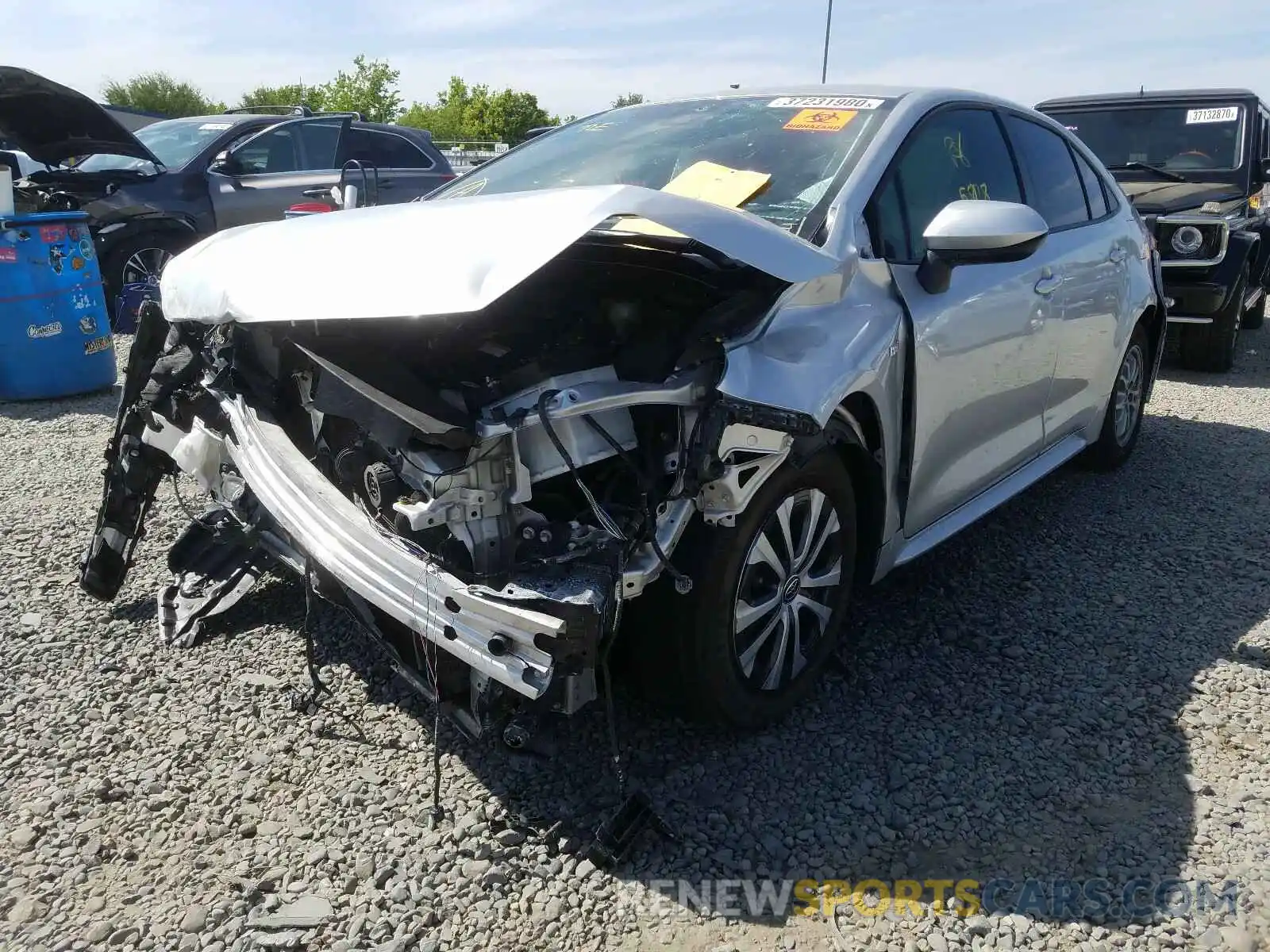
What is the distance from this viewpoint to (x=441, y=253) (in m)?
2.08

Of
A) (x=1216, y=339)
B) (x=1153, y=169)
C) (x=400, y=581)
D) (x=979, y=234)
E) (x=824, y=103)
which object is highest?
(x=824, y=103)

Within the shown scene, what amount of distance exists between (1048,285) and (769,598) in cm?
185

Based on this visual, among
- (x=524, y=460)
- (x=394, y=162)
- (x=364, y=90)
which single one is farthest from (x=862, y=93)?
(x=364, y=90)

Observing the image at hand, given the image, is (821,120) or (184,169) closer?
(821,120)

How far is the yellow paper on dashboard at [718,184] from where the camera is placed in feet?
9.55

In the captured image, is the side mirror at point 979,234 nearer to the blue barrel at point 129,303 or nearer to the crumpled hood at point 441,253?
the crumpled hood at point 441,253

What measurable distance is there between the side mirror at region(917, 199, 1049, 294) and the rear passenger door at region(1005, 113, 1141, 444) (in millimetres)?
901

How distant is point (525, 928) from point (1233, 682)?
7.67ft

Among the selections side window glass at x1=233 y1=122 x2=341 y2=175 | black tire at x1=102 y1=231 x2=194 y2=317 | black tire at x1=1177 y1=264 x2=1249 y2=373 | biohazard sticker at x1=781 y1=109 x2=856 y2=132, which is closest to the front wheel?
biohazard sticker at x1=781 y1=109 x2=856 y2=132

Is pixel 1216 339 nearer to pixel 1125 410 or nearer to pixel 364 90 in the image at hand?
pixel 1125 410

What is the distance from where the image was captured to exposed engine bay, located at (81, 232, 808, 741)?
2088 mm

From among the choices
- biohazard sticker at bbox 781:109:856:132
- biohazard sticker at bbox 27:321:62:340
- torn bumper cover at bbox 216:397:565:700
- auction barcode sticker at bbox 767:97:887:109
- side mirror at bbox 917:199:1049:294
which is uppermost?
auction barcode sticker at bbox 767:97:887:109

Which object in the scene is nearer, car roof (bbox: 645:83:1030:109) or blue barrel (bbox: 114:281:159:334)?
car roof (bbox: 645:83:1030:109)

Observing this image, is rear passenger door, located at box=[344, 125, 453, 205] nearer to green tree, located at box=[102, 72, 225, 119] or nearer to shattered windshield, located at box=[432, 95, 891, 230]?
shattered windshield, located at box=[432, 95, 891, 230]
